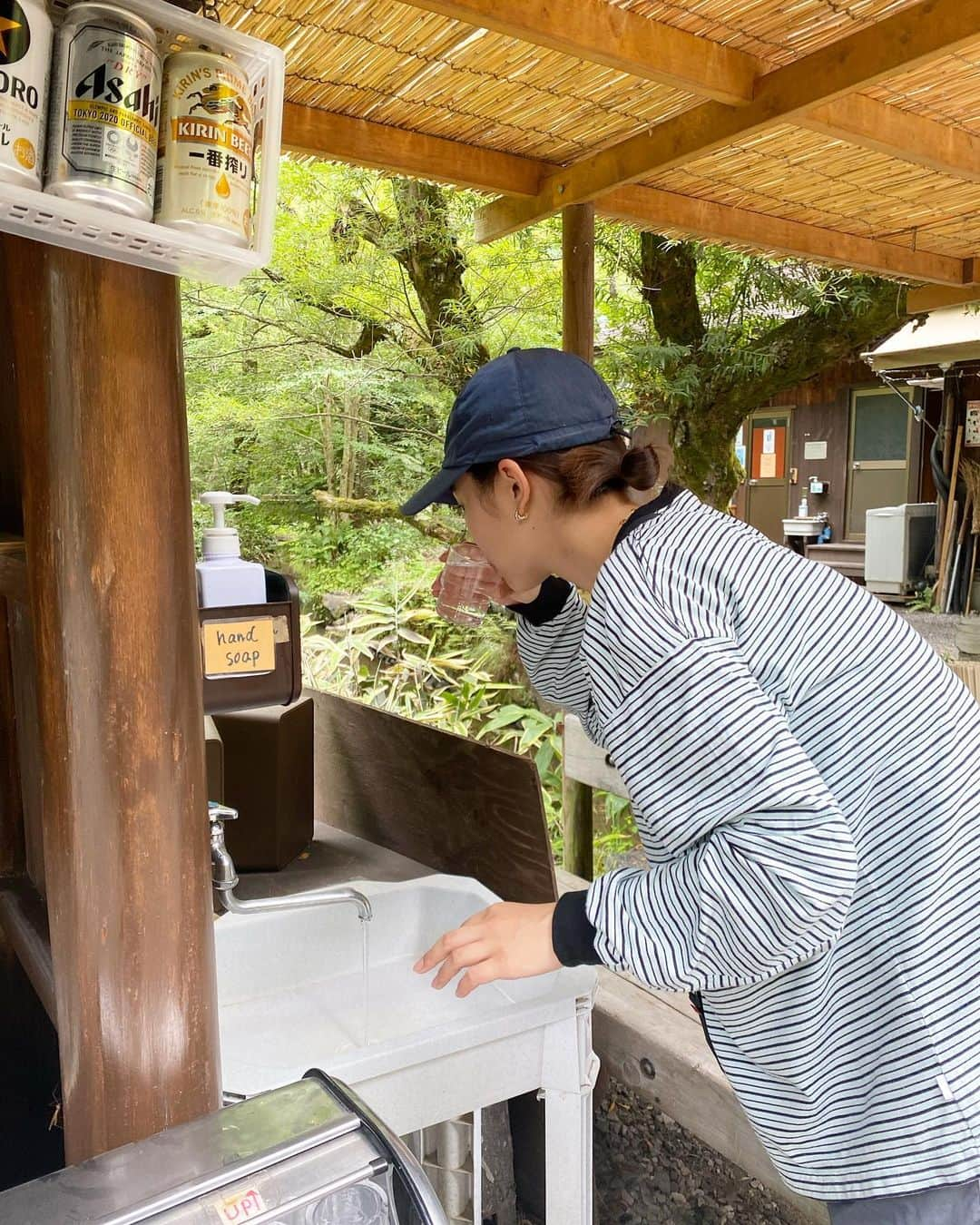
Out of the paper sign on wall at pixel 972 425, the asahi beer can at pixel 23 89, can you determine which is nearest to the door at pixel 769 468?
the paper sign on wall at pixel 972 425

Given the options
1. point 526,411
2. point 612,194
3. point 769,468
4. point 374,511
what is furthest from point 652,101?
point 769,468

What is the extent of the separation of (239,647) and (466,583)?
1.35 feet

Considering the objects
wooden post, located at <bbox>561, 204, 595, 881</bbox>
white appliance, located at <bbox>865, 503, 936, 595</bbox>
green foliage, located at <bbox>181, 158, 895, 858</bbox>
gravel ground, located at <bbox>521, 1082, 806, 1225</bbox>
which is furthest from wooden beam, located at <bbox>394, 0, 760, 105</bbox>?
white appliance, located at <bbox>865, 503, 936, 595</bbox>

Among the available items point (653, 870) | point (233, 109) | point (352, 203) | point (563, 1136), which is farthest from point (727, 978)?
point (352, 203)

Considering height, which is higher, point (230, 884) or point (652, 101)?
point (652, 101)

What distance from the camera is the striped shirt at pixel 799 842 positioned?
101 centimetres

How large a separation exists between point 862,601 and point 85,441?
0.91m

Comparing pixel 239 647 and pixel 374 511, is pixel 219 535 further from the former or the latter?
pixel 374 511

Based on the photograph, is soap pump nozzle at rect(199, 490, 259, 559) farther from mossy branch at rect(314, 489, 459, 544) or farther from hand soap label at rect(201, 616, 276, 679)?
mossy branch at rect(314, 489, 459, 544)

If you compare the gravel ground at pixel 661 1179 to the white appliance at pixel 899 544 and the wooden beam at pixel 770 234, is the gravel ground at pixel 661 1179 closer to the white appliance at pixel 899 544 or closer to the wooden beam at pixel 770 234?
the wooden beam at pixel 770 234

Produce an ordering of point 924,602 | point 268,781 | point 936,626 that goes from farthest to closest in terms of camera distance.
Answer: point 924,602 < point 936,626 < point 268,781

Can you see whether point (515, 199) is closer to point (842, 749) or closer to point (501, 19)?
point (501, 19)

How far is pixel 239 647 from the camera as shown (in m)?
1.64

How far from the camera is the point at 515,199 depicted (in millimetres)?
3211
